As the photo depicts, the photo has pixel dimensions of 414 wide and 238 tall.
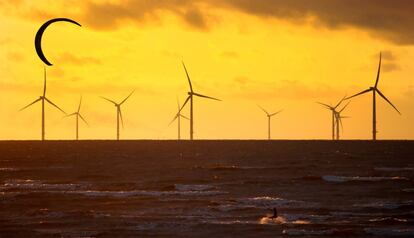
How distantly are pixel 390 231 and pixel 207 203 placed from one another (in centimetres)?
2277

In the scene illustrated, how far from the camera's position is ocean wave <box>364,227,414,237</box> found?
56.3 m

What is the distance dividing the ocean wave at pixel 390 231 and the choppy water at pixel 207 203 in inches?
2.6

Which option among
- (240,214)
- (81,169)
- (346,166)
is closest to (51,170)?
(81,169)

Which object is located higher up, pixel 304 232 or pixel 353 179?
pixel 353 179

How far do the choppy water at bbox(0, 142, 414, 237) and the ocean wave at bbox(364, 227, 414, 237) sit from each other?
0.07m

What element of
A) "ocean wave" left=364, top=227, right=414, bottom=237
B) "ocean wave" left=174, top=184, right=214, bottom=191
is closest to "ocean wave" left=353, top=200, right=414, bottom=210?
"ocean wave" left=364, top=227, right=414, bottom=237

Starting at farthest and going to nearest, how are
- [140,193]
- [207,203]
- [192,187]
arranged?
1. [192,187]
2. [140,193]
3. [207,203]

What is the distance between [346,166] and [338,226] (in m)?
89.9

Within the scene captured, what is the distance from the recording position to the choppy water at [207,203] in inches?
2307

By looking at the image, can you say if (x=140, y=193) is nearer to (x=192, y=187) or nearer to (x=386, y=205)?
(x=192, y=187)

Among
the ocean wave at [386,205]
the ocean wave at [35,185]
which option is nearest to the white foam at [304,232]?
the ocean wave at [386,205]

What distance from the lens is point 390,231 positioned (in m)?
57.6

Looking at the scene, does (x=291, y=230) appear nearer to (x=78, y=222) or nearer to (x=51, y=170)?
(x=78, y=222)

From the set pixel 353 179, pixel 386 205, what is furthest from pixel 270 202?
pixel 353 179
